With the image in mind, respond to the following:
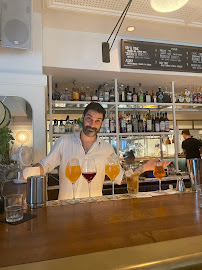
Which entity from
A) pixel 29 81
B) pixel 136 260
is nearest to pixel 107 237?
pixel 136 260

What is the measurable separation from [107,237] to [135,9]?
253cm

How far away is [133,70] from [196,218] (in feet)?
8.32

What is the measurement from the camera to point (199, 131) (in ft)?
24.4

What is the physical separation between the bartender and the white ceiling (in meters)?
1.25

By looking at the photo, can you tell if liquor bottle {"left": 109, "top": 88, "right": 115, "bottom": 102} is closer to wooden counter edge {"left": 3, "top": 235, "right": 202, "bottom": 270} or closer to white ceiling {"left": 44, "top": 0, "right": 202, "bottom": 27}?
white ceiling {"left": 44, "top": 0, "right": 202, "bottom": 27}

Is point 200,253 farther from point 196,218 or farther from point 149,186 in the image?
point 149,186

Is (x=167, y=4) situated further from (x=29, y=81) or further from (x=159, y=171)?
(x=29, y=81)

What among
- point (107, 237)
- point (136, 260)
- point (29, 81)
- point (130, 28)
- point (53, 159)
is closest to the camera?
point (136, 260)

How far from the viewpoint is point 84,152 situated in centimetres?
188

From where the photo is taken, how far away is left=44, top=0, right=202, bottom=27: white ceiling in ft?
7.72

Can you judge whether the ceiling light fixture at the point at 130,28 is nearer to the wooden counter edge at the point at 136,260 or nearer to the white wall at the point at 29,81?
the white wall at the point at 29,81

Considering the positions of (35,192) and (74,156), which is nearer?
(35,192)

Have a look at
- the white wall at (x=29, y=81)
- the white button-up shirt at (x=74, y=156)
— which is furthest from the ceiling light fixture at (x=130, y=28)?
the white button-up shirt at (x=74, y=156)

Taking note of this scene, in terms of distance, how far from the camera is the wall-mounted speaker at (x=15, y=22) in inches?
87.9
